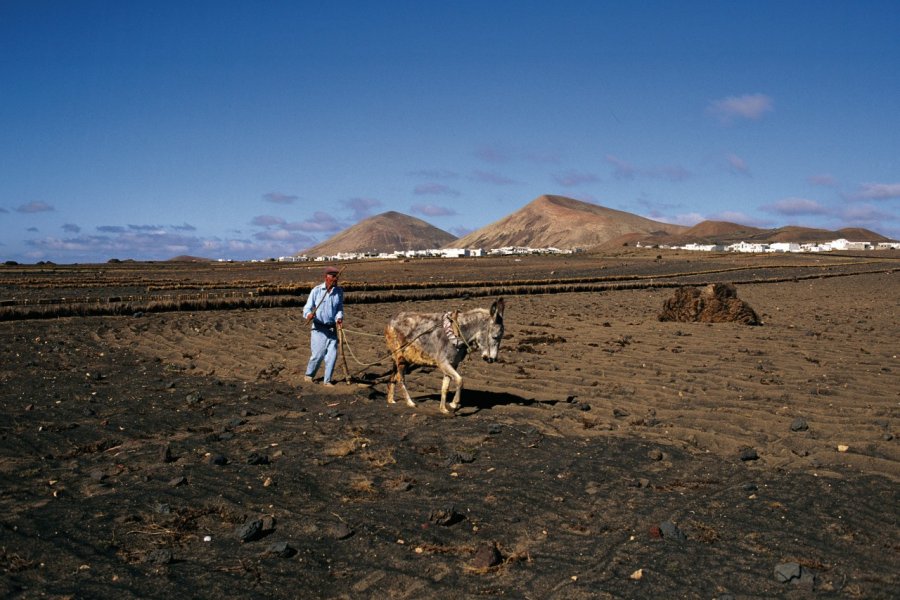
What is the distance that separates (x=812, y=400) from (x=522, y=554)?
808 cm

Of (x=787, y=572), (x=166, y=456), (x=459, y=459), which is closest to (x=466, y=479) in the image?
(x=459, y=459)

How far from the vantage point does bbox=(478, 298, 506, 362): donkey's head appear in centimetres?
1265

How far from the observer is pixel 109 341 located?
21.9m

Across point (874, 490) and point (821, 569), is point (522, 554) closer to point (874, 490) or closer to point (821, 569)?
point (821, 569)

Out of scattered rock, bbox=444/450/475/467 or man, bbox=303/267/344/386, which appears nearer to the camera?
scattered rock, bbox=444/450/475/467

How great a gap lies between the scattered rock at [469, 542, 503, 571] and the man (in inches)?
346

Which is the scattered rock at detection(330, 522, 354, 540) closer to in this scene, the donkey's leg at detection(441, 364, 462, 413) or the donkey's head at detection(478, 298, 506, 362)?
the donkey's leg at detection(441, 364, 462, 413)

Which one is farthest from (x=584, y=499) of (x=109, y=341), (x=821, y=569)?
(x=109, y=341)

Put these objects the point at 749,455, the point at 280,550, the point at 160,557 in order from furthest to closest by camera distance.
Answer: the point at 749,455
the point at 280,550
the point at 160,557

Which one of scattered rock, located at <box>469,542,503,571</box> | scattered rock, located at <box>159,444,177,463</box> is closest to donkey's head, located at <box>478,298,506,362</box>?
scattered rock, located at <box>159,444,177,463</box>

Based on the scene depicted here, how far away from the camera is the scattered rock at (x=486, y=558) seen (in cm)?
645

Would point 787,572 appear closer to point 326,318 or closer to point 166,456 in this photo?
point 166,456

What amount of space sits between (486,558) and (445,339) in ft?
21.9

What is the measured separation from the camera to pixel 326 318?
1502 centimetres
